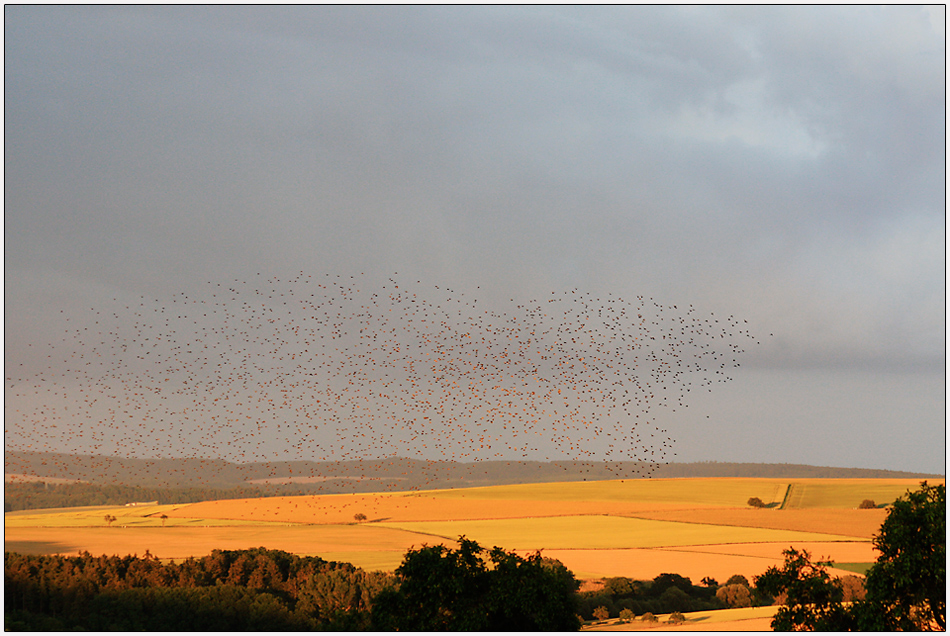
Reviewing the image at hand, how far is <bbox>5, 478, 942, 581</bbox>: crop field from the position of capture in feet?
115

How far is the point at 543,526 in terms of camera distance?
40250mm

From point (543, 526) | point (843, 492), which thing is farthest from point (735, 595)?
point (843, 492)

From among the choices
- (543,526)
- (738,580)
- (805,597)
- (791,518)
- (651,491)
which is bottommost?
(738,580)

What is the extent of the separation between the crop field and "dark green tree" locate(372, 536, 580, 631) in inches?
548

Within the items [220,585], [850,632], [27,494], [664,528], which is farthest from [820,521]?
[27,494]

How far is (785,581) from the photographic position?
1928cm

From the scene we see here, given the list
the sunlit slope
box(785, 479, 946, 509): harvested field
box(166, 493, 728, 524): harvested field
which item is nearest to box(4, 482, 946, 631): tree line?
box(166, 493, 728, 524): harvested field

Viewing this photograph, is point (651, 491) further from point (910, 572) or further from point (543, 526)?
point (910, 572)

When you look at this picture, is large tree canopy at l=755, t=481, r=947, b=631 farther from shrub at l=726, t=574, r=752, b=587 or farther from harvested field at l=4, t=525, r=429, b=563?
harvested field at l=4, t=525, r=429, b=563

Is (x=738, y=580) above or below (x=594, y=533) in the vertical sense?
below

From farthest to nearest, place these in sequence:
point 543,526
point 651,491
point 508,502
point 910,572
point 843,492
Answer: point 843,492 < point 651,491 < point 508,502 < point 543,526 < point 910,572

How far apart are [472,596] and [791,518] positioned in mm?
28850

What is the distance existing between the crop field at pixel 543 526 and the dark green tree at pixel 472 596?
13.9 m

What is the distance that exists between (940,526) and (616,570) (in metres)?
17.5
